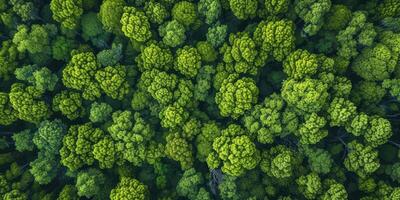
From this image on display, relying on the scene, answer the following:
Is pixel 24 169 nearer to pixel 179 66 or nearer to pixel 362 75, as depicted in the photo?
pixel 179 66

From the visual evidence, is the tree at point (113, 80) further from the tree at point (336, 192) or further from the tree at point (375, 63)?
the tree at point (375, 63)

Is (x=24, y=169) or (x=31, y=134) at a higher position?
(x=31, y=134)

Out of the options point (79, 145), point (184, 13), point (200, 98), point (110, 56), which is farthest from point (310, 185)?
point (110, 56)

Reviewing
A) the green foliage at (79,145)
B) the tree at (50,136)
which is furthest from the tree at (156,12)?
the tree at (50,136)

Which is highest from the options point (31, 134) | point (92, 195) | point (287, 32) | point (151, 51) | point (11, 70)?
point (287, 32)

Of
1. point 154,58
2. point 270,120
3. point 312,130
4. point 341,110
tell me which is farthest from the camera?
point 154,58

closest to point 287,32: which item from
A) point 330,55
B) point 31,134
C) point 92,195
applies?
point 330,55

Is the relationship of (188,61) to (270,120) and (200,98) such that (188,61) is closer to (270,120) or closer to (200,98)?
(200,98)

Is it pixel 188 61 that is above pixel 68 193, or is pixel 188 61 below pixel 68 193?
above

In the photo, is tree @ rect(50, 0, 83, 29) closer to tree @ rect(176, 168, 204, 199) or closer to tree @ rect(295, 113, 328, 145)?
tree @ rect(176, 168, 204, 199)
